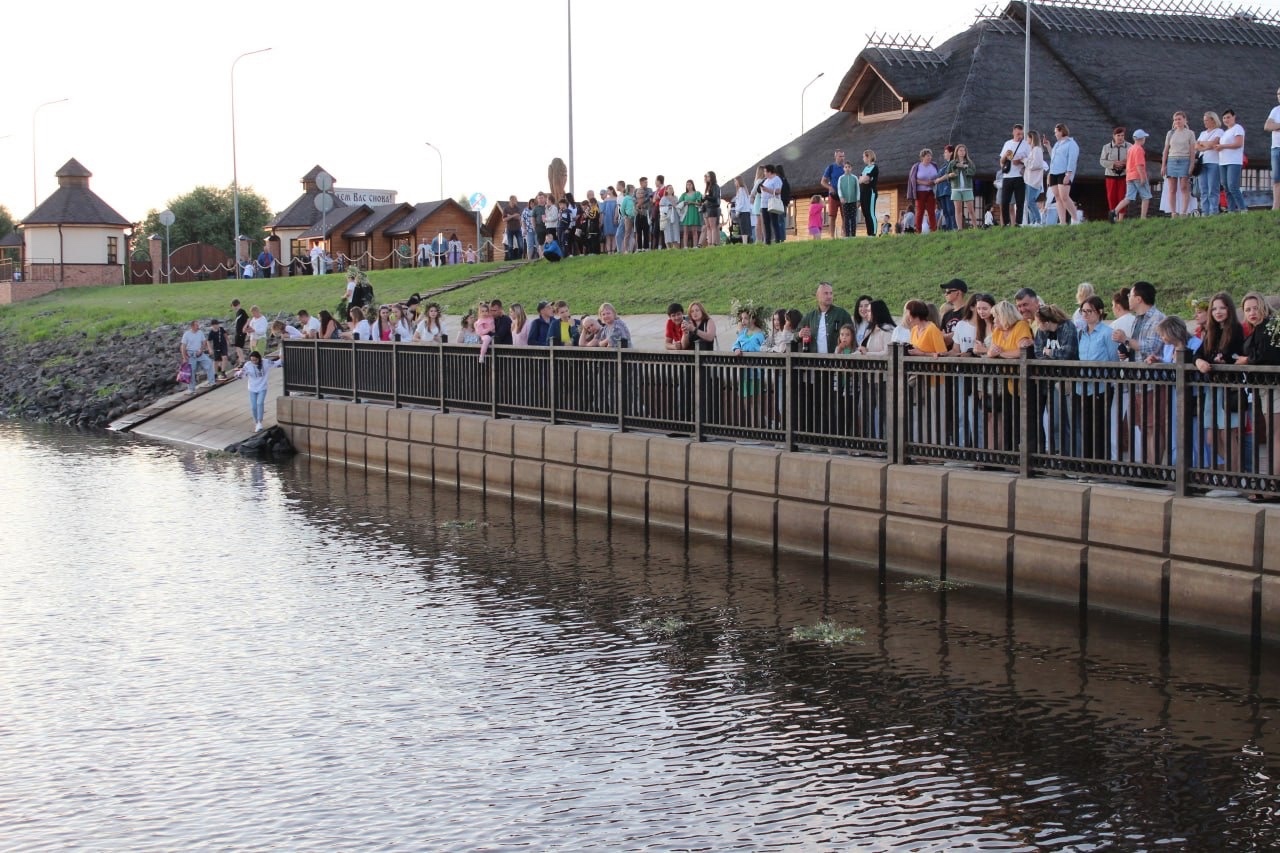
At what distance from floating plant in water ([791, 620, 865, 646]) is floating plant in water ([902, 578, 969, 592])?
143cm

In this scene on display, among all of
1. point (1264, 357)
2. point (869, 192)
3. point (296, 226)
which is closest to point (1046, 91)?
point (869, 192)

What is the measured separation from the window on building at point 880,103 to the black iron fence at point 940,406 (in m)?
27.3

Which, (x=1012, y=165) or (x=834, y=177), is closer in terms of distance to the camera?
(x=1012, y=165)

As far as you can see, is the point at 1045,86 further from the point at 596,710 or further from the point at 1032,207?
the point at 596,710

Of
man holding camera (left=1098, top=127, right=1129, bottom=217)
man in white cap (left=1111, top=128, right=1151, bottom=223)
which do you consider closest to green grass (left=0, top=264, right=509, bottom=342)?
man holding camera (left=1098, top=127, right=1129, bottom=217)

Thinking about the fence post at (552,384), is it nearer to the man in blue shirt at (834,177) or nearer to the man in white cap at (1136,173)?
the man in white cap at (1136,173)

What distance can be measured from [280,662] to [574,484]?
790 cm

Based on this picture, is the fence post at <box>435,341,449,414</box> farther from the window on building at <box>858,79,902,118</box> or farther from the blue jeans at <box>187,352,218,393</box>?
the window on building at <box>858,79,902,118</box>

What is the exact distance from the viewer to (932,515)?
13344 millimetres

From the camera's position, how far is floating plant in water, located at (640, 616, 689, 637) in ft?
38.4

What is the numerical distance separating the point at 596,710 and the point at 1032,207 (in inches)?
767

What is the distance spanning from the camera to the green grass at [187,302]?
45.9 m

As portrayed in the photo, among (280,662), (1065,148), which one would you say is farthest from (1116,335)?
(1065,148)

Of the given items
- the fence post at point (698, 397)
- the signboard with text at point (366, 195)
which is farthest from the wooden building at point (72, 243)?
the fence post at point (698, 397)
